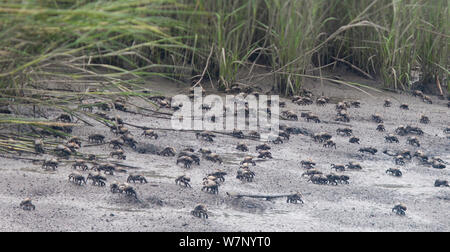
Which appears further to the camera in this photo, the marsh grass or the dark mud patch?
the marsh grass

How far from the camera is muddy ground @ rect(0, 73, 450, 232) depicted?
118 inches

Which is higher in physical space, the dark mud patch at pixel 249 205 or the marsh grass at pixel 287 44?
the marsh grass at pixel 287 44

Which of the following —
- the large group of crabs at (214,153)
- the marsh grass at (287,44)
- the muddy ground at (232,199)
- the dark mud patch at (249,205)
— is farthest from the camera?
the marsh grass at (287,44)

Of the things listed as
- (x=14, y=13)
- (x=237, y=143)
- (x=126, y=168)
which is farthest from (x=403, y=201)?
(x=14, y=13)

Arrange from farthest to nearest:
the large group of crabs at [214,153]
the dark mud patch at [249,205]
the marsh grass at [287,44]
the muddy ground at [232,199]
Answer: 1. the marsh grass at [287,44]
2. the large group of crabs at [214,153]
3. the dark mud patch at [249,205]
4. the muddy ground at [232,199]

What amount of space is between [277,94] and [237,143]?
1.51m

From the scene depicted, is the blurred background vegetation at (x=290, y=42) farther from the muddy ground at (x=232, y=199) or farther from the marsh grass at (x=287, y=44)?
the muddy ground at (x=232, y=199)

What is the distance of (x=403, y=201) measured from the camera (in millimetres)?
3566

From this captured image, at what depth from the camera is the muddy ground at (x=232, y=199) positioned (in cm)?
300

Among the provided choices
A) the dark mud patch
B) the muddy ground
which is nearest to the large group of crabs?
the muddy ground

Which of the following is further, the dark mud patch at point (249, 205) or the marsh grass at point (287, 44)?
the marsh grass at point (287, 44)

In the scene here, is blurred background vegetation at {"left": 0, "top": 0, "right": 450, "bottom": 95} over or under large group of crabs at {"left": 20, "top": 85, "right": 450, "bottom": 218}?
over

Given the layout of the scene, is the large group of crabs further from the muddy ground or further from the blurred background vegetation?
the blurred background vegetation

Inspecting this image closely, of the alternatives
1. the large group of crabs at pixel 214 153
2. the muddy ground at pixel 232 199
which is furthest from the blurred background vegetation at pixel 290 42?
the muddy ground at pixel 232 199
